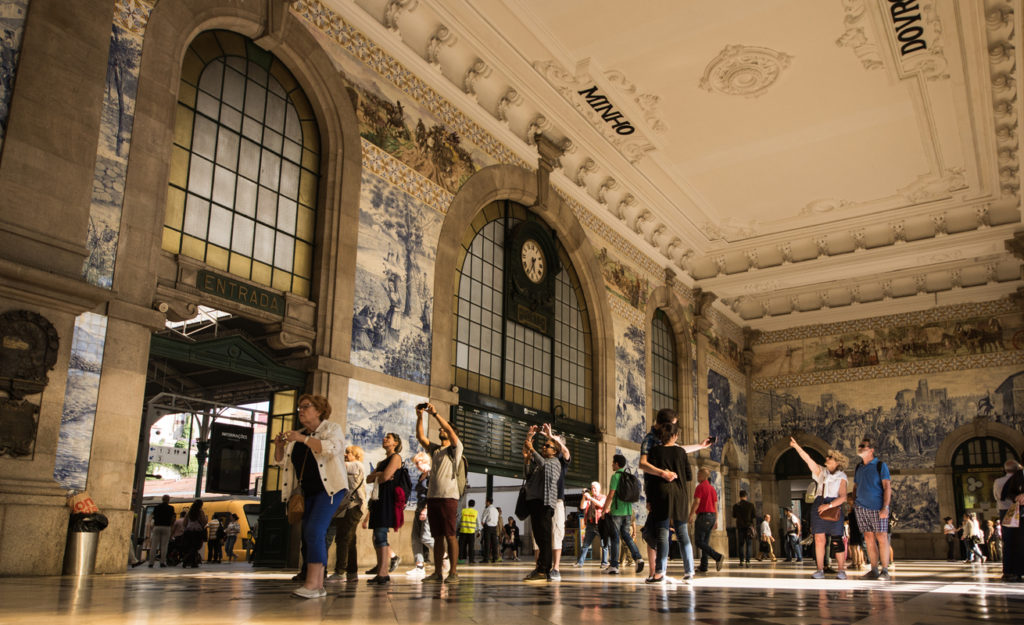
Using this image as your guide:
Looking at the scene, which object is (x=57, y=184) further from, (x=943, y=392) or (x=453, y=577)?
(x=943, y=392)

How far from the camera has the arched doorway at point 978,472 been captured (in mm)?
22812

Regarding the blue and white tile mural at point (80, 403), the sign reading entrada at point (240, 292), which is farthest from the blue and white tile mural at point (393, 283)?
the blue and white tile mural at point (80, 403)

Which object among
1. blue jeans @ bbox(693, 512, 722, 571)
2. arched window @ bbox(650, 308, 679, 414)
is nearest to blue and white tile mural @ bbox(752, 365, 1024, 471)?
arched window @ bbox(650, 308, 679, 414)

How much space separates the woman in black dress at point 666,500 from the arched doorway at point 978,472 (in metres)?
19.0

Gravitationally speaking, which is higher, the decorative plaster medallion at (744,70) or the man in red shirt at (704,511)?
the decorative plaster medallion at (744,70)

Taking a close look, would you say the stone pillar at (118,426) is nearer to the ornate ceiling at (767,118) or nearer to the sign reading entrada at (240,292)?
the sign reading entrada at (240,292)

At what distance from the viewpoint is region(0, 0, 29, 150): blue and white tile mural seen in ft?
25.2

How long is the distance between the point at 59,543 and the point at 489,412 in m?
7.71

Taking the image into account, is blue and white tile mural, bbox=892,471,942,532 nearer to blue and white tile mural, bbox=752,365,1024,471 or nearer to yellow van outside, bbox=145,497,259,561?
blue and white tile mural, bbox=752,365,1024,471

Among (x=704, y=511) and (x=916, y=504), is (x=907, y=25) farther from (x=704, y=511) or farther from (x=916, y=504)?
(x=916, y=504)

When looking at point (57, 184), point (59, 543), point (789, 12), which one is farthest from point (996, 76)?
point (59, 543)

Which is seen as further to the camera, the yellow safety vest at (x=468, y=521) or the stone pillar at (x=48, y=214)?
the yellow safety vest at (x=468, y=521)

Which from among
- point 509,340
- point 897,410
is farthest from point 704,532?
point 897,410

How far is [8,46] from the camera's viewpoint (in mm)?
7777
